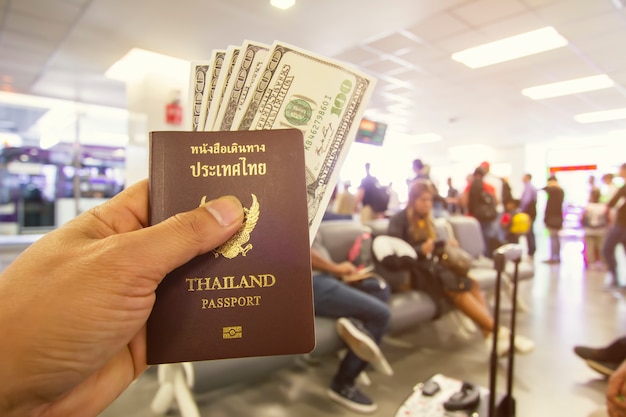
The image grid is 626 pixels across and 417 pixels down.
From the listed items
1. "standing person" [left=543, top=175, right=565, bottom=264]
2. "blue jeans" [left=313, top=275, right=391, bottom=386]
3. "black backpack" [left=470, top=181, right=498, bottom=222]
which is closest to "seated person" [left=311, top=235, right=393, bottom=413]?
"blue jeans" [left=313, top=275, right=391, bottom=386]

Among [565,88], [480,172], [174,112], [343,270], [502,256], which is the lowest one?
[343,270]

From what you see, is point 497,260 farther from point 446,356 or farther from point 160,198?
point 160,198

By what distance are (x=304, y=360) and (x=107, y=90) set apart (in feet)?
17.3

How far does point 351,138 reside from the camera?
27.4 inches

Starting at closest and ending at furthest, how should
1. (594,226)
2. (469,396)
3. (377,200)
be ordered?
1. (469,396)
2. (377,200)
3. (594,226)

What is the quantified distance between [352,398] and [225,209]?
1.72 meters

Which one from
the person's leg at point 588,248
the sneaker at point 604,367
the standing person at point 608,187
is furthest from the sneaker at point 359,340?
the person's leg at point 588,248

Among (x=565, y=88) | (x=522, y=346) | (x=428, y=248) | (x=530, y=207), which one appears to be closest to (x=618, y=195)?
(x=530, y=207)

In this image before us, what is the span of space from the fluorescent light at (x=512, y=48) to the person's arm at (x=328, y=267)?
3478 mm

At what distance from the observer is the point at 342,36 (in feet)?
12.0

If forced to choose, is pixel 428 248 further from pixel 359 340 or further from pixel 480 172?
pixel 480 172

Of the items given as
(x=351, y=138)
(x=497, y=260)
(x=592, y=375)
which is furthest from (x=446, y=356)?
(x=351, y=138)

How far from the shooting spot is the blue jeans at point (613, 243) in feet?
14.6

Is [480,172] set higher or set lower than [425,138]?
lower
